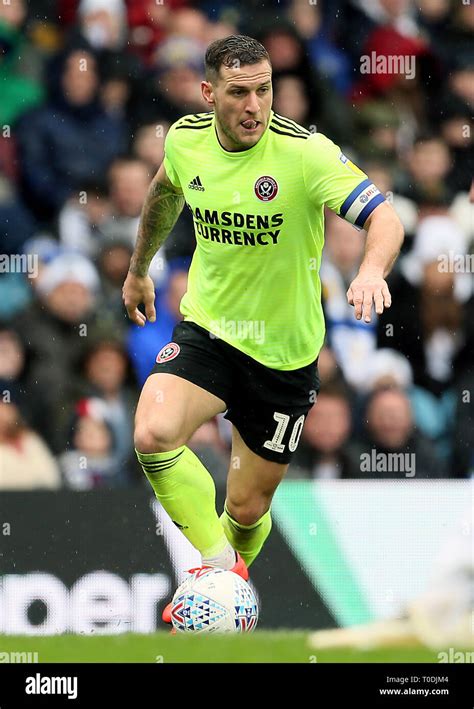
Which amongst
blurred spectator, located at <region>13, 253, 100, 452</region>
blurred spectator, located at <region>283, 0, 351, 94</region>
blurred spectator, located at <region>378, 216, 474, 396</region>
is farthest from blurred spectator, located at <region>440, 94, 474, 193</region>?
blurred spectator, located at <region>13, 253, 100, 452</region>

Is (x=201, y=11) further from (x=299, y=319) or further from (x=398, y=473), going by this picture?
(x=299, y=319)

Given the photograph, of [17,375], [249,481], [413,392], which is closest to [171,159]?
[249,481]

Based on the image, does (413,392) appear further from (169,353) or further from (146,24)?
(146,24)

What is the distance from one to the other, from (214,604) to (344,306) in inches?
132

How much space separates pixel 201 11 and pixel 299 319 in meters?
4.49

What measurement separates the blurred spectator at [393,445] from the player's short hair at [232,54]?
3219 mm

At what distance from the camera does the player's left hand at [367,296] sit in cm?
529

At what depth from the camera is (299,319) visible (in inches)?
262

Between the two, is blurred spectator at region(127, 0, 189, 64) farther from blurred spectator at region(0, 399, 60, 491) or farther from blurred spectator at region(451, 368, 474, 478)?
blurred spectator at region(451, 368, 474, 478)

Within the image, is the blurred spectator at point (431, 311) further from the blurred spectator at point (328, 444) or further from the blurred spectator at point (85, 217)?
the blurred spectator at point (85, 217)

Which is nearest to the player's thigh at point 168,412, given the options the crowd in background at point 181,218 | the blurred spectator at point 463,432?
the crowd in background at point 181,218

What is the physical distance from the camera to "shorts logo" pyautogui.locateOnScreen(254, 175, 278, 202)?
20.7 ft
